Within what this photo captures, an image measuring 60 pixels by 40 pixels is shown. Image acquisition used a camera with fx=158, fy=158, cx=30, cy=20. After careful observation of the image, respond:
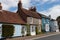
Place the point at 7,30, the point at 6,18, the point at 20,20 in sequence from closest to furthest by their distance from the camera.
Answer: the point at 7,30 → the point at 6,18 → the point at 20,20

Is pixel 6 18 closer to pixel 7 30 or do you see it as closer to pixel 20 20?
pixel 7 30

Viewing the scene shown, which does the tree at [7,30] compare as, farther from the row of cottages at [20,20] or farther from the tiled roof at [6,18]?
the tiled roof at [6,18]

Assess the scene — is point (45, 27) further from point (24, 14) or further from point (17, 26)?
point (17, 26)

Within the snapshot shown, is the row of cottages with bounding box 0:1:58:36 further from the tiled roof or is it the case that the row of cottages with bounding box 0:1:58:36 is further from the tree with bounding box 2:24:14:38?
the tree with bounding box 2:24:14:38

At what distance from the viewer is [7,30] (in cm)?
3275

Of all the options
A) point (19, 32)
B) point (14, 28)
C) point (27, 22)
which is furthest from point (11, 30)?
point (27, 22)

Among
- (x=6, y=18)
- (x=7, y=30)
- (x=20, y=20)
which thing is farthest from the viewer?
(x=20, y=20)

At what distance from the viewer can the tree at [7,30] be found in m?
32.0

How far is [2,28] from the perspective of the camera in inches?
1258

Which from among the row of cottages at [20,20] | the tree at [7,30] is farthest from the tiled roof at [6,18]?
the tree at [7,30]

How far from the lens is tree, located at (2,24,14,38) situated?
31984mm

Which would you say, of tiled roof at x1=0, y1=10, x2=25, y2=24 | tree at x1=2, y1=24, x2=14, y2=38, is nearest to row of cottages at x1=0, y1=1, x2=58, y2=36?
A: tiled roof at x1=0, y1=10, x2=25, y2=24

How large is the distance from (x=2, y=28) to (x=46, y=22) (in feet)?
109

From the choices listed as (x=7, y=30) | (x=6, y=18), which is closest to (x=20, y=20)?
(x=6, y=18)
